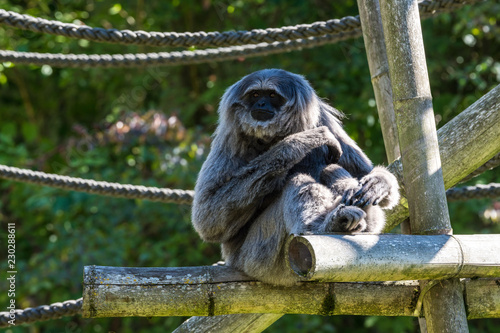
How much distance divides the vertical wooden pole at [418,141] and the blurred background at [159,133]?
13.8ft

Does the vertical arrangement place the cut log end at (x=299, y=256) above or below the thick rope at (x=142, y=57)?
below

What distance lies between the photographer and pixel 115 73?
31.1ft

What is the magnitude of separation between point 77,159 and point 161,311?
Result: 5360mm

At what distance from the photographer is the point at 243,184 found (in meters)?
3.56

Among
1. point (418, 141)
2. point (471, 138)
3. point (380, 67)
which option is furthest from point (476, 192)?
point (418, 141)

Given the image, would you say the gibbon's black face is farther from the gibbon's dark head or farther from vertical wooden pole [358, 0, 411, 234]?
vertical wooden pole [358, 0, 411, 234]

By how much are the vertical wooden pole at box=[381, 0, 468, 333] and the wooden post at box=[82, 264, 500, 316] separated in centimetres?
19

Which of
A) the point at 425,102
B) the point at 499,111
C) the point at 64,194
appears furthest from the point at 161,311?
the point at 64,194

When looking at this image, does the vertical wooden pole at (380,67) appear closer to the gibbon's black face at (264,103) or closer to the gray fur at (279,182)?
the gray fur at (279,182)

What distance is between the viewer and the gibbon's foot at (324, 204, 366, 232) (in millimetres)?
2992

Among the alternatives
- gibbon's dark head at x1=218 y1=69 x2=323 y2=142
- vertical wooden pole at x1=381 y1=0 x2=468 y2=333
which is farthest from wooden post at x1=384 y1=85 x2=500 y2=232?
gibbon's dark head at x1=218 y1=69 x2=323 y2=142

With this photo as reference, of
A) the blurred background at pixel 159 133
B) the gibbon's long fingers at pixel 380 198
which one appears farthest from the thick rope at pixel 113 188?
the blurred background at pixel 159 133

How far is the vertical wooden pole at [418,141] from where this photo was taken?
297 centimetres

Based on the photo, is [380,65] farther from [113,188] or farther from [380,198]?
[113,188]
